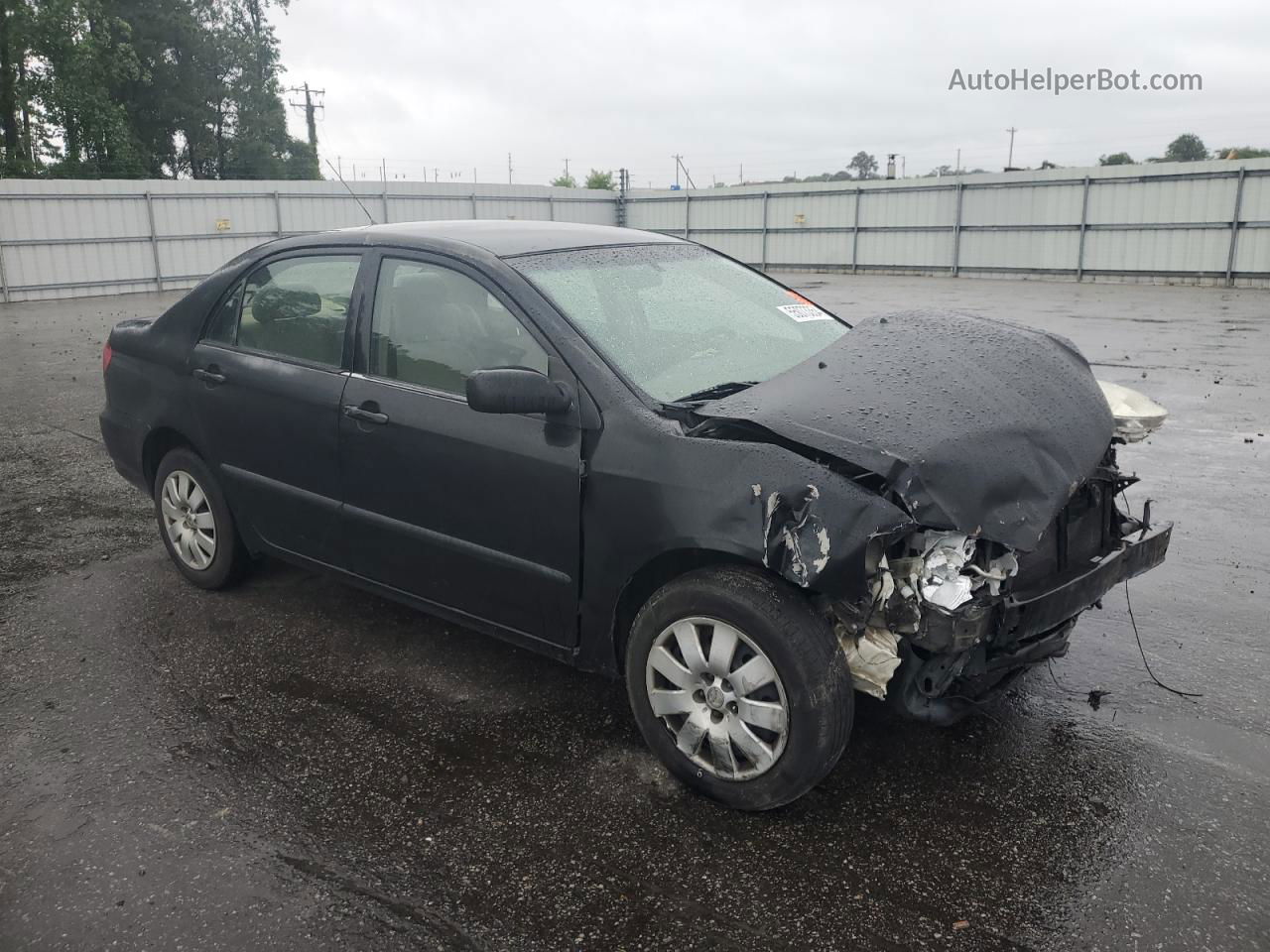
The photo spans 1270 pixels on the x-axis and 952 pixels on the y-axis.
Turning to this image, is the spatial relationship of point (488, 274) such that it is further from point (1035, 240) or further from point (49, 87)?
point (49, 87)

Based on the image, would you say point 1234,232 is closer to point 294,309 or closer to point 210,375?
point 294,309

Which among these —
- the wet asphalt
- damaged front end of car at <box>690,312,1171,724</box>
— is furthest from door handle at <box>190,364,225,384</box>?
damaged front end of car at <box>690,312,1171,724</box>

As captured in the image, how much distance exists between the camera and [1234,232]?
21.5 m

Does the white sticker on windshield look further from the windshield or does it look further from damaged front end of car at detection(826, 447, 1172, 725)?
damaged front end of car at detection(826, 447, 1172, 725)

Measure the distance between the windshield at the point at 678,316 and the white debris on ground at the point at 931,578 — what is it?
36.3 inches

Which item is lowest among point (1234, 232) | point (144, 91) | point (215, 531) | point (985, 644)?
point (215, 531)

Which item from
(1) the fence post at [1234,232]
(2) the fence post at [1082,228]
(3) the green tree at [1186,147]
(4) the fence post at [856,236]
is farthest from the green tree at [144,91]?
(3) the green tree at [1186,147]

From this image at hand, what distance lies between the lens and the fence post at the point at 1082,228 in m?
23.7

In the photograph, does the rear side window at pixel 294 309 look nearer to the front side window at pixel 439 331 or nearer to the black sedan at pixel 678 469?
the black sedan at pixel 678 469

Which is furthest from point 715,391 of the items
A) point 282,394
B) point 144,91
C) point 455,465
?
point 144,91

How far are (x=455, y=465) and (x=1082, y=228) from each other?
23843 millimetres

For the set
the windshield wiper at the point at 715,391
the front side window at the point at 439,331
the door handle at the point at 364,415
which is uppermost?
the front side window at the point at 439,331

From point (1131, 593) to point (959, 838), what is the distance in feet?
7.37

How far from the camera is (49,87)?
33.3 metres
